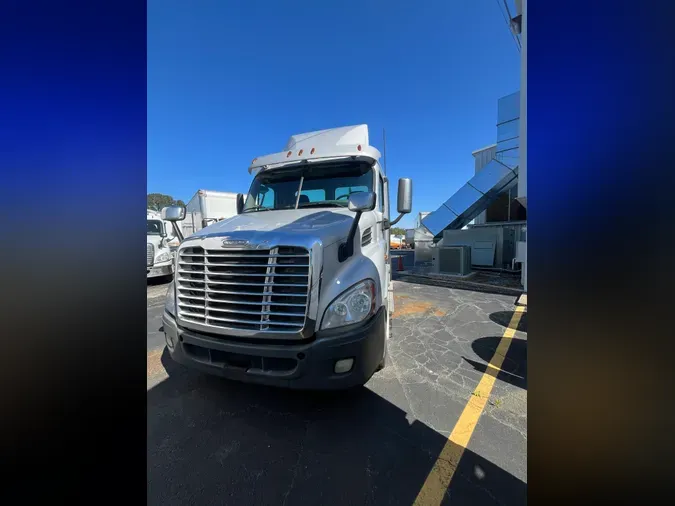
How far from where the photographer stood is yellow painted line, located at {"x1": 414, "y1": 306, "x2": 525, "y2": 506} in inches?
66.1

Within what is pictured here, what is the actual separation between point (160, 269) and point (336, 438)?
9213 mm

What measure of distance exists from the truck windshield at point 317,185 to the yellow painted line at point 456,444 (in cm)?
265

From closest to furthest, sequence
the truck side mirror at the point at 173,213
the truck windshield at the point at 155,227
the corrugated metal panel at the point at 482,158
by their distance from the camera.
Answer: the truck side mirror at the point at 173,213 → the truck windshield at the point at 155,227 → the corrugated metal panel at the point at 482,158

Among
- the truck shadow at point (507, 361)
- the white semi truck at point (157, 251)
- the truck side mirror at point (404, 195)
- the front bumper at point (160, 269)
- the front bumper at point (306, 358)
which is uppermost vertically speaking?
the truck side mirror at point (404, 195)

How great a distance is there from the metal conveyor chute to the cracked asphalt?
8936 mm

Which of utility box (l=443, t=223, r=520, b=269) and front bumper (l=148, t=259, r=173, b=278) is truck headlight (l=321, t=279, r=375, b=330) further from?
utility box (l=443, t=223, r=520, b=269)

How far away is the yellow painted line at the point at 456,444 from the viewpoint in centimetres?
168

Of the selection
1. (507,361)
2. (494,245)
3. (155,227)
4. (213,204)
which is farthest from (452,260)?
(155,227)

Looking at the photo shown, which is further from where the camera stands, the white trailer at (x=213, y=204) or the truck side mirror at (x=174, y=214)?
the white trailer at (x=213, y=204)

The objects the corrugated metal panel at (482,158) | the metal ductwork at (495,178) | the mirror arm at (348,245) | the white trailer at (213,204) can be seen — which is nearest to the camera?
the mirror arm at (348,245)

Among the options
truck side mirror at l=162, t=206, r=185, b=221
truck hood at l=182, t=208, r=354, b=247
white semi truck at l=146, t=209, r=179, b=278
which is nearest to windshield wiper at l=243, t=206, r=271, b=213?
truck hood at l=182, t=208, r=354, b=247

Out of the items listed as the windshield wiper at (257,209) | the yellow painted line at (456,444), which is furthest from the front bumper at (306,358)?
the windshield wiper at (257,209)

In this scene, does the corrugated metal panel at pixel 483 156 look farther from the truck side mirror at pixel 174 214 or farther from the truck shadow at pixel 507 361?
the truck side mirror at pixel 174 214
